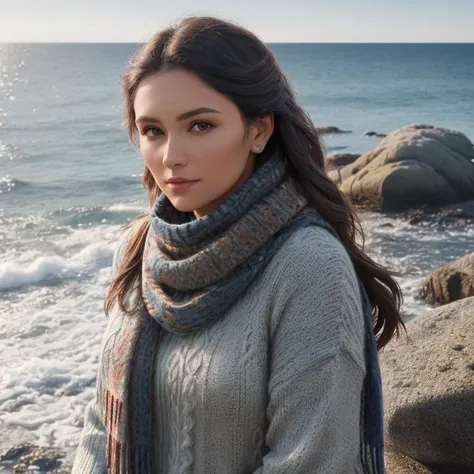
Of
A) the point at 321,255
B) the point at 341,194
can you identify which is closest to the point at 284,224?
the point at 321,255

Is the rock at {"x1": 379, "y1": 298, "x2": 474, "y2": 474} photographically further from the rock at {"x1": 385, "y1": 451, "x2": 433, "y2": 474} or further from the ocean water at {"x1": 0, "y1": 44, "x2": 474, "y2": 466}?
the ocean water at {"x1": 0, "y1": 44, "x2": 474, "y2": 466}

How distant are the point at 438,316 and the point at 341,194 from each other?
107 inches

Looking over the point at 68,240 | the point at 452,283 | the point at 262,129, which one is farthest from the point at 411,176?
the point at 262,129

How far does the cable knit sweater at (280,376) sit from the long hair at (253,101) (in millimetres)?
249

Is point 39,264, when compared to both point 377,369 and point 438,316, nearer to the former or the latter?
point 438,316

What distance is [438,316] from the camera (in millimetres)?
4883

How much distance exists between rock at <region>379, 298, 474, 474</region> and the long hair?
183 centimetres

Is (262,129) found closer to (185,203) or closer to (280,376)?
(185,203)

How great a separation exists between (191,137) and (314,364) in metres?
0.75

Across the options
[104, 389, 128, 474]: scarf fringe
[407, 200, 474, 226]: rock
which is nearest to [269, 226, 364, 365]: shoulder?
[104, 389, 128, 474]: scarf fringe

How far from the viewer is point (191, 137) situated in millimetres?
2189

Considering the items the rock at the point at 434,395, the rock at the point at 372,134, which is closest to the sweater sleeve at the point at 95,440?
the rock at the point at 434,395

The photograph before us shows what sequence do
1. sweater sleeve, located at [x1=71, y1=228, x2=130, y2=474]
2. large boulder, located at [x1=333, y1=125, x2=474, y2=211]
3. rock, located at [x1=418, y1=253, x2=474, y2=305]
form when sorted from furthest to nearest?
large boulder, located at [x1=333, y1=125, x2=474, y2=211], rock, located at [x1=418, y1=253, x2=474, y2=305], sweater sleeve, located at [x1=71, y1=228, x2=130, y2=474]

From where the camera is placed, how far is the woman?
204 centimetres
